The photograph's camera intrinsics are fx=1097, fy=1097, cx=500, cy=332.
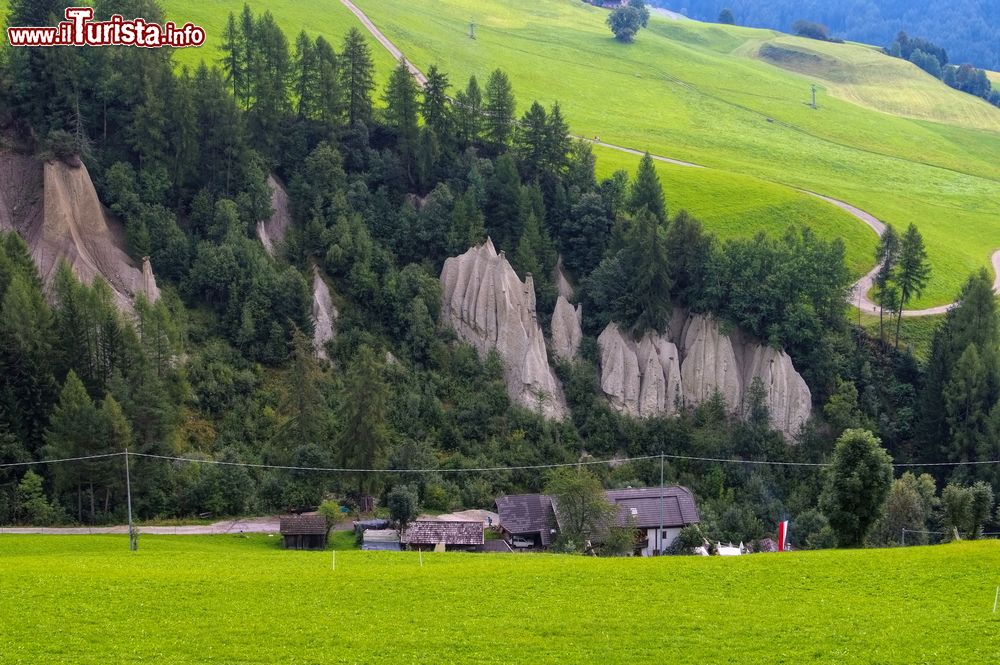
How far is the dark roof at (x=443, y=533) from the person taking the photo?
63250 mm

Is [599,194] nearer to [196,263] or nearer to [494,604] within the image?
[196,263]

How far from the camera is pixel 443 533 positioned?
210ft

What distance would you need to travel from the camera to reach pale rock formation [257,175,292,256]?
8038cm

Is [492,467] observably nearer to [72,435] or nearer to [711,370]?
[711,370]

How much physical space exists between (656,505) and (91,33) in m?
52.3

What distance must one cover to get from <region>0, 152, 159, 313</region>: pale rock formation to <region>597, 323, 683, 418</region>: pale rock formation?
106ft

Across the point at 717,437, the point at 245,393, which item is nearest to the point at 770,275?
the point at 717,437

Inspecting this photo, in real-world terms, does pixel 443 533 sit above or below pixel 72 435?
below

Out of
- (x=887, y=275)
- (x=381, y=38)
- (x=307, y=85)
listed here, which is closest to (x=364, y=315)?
(x=307, y=85)

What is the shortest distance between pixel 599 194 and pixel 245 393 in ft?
106

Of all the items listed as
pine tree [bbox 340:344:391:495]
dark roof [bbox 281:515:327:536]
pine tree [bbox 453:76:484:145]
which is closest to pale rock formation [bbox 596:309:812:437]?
pine tree [bbox 340:344:391:495]

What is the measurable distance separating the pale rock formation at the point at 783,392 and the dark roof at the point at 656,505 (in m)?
12.2

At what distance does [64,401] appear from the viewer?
207 feet

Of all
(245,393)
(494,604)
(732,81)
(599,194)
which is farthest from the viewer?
(732,81)
